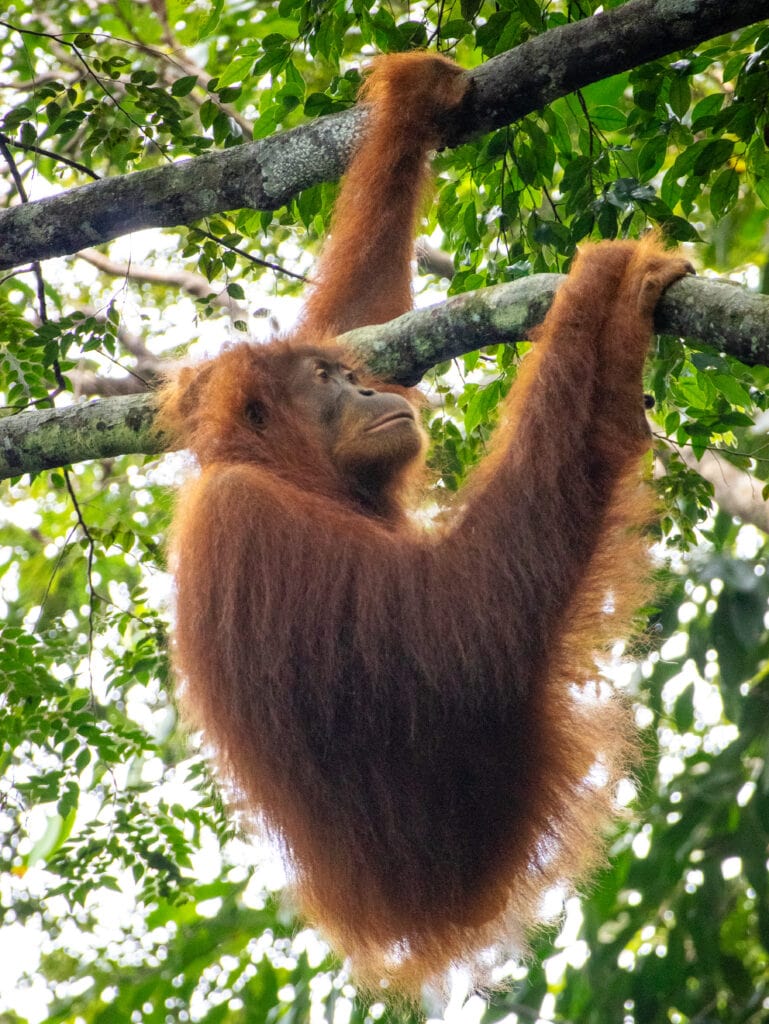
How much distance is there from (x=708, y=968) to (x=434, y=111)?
13.6 ft

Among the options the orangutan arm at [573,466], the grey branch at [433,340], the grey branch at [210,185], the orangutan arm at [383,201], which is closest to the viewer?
the grey branch at [433,340]

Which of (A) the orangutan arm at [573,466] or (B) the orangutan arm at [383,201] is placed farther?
(B) the orangutan arm at [383,201]

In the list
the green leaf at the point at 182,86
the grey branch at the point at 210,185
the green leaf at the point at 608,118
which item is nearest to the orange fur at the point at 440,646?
the grey branch at the point at 210,185

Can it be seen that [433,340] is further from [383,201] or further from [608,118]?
[383,201]

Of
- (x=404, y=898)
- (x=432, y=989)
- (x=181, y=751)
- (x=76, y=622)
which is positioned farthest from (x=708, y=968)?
(x=76, y=622)

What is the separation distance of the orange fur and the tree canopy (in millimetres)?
317

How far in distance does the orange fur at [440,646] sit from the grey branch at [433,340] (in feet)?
0.54

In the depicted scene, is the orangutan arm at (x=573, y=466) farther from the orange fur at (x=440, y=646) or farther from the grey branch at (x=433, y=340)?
the grey branch at (x=433, y=340)

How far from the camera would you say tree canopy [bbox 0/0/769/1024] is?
355 centimetres

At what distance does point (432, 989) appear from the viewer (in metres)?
3.85

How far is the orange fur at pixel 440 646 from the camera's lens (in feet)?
10.4

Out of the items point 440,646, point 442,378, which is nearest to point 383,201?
point 442,378

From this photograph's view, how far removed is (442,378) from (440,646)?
2.54m

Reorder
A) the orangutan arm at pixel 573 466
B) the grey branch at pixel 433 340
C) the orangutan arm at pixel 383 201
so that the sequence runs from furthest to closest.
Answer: the orangutan arm at pixel 383 201, the orangutan arm at pixel 573 466, the grey branch at pixel 433 340
